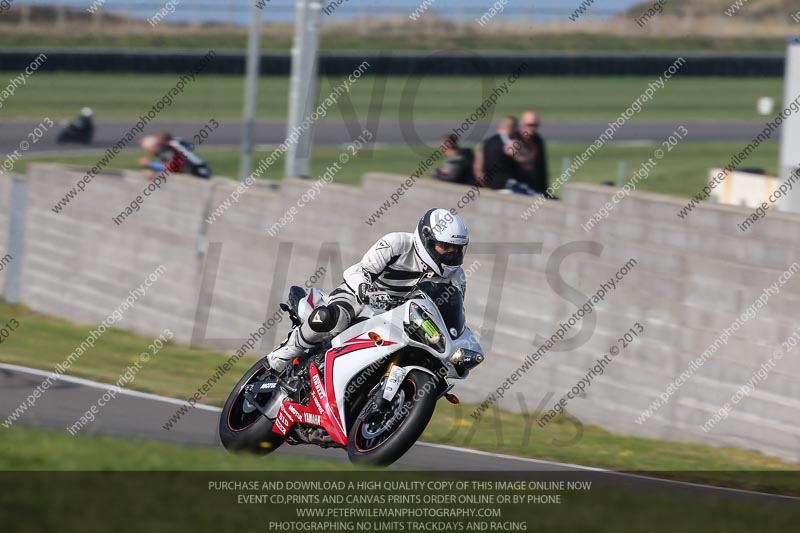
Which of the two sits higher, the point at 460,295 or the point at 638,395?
the point at 460,295

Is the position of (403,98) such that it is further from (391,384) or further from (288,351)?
(391,384)

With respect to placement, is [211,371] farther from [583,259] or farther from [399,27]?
[399,27]

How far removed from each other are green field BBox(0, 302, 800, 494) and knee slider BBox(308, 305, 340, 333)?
2.54 m

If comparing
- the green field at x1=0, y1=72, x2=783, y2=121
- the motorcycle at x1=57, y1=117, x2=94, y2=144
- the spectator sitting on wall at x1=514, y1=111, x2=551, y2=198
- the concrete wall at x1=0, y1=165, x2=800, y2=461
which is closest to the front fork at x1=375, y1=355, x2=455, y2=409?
the concrete wall at x1=0, y1=165, x2=800, y2=461

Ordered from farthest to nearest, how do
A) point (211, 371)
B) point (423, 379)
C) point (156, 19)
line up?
point (156, 19) → point (211, 371) → point (423, 379)

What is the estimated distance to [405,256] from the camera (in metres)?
9.27

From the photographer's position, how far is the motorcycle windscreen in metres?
8.74

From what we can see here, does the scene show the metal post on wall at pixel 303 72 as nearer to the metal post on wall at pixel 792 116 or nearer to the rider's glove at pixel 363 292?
the metal post on wall at pixel 792 116

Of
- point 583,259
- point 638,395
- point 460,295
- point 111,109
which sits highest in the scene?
point 460,295

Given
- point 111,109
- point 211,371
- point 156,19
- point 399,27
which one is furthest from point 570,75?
point 211,371

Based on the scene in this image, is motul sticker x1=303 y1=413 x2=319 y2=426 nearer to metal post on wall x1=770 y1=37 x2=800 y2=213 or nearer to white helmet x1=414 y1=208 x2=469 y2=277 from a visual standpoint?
white helmet x1=414 y1=208 x2=469 y2=277

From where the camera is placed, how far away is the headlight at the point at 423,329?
8484 mm
